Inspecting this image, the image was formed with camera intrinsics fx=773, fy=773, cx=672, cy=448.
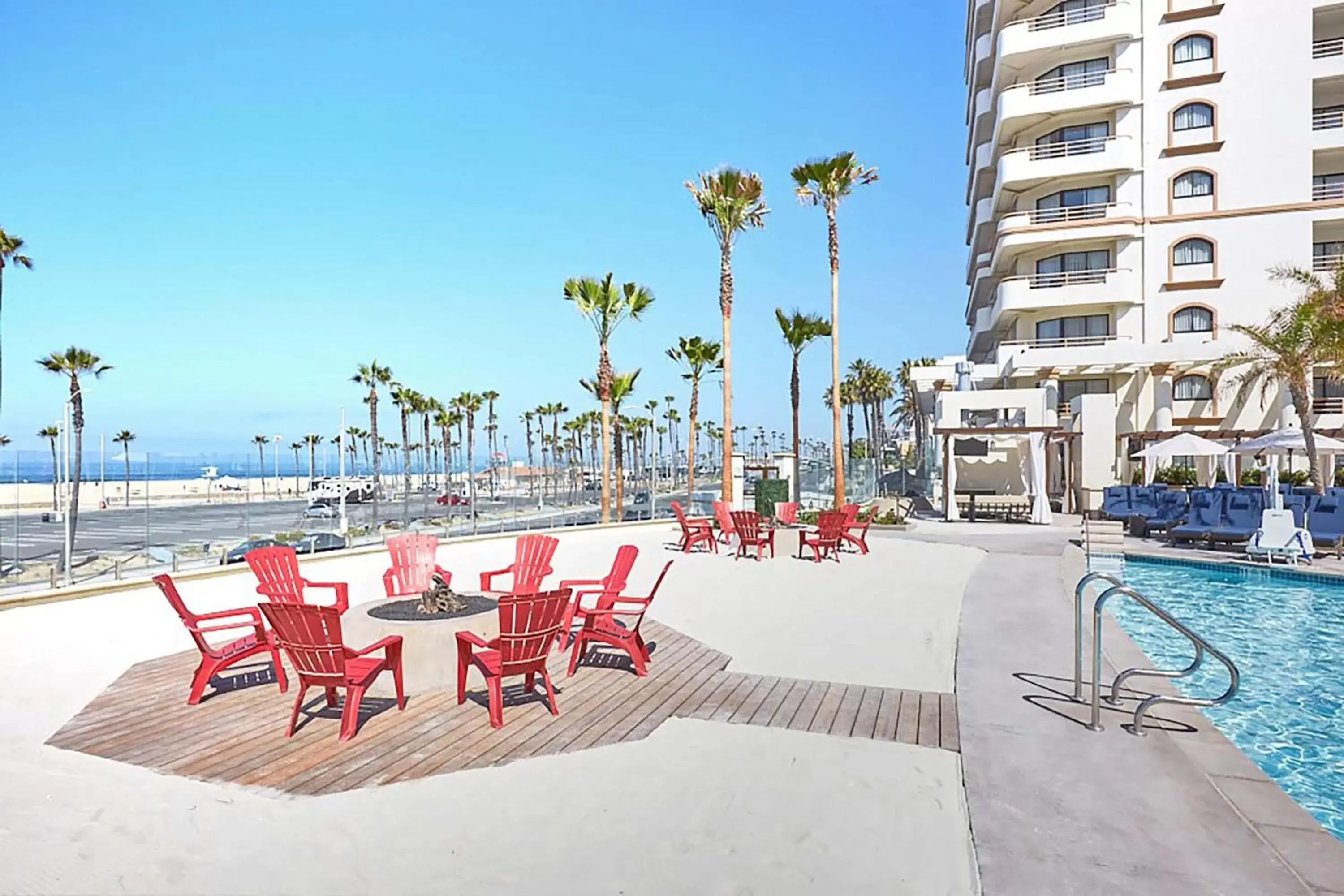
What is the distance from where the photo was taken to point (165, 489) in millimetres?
111312

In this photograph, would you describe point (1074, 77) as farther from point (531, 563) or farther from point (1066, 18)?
point (531, 563)

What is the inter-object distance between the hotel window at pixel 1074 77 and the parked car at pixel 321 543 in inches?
1294

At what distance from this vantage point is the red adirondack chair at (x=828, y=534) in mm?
14578

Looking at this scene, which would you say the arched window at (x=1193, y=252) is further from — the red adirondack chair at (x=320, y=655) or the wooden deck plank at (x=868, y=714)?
the red adirondack chair at (x=320, y=655)

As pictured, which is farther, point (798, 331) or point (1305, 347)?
point (798, 331)

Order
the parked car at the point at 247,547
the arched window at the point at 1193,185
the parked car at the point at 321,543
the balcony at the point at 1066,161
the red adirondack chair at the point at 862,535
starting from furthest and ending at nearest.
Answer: the balcony at the point at 1066,161
the arched window at the point at 1193,185
the parked car at the point at 321,543
the parked car at the point at 247,547
the red adirondack chair at the point at 862,535

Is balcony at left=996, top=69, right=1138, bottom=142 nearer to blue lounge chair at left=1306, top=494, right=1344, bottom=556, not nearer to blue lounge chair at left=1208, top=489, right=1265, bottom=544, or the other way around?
blue lounge chair at left=1208, top=489, right=1265, bottom=544

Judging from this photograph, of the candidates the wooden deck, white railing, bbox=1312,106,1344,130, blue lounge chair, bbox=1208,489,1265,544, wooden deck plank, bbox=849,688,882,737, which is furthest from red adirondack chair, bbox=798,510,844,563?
white railing, bbox=1312,106,1344,130

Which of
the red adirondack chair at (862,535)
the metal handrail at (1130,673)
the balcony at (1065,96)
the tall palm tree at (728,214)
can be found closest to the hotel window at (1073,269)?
the balcony at (1065,96)

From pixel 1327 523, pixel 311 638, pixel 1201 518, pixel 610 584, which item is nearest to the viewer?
pixel 311 638

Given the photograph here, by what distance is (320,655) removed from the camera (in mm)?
5180

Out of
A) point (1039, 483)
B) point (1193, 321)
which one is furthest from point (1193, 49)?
point (1039, 483)

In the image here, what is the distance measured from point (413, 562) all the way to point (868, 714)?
5227mm

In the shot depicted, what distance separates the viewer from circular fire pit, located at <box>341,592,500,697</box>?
5.98m
